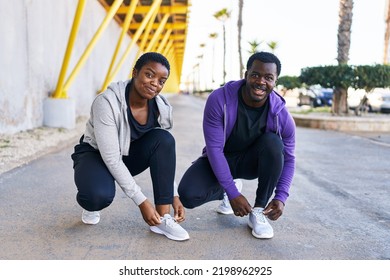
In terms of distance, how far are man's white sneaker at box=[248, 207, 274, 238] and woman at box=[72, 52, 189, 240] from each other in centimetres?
47

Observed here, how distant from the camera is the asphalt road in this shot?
8.18 feet

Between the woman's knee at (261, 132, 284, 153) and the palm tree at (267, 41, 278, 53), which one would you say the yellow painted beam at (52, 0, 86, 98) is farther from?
the palm tree at (267, 41, 278, 53)

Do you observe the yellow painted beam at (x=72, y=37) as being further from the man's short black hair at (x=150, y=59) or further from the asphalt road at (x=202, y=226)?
the man's short black hair at (x=150, y=59)

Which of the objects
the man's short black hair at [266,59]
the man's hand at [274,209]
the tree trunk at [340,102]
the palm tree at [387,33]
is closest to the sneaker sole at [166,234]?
the man's hand at [274,209]

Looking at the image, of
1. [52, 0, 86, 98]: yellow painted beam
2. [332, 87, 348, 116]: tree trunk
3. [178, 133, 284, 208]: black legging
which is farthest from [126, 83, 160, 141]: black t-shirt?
[332, 87, 348, 116]: tree trunk

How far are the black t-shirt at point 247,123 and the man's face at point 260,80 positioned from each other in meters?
0.13

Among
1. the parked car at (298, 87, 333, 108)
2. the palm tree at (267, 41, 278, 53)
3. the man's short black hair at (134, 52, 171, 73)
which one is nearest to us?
the man's short black hair at (134, 52, 171, 73)

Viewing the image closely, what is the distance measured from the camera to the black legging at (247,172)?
2.79 m

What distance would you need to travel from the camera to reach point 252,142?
9.77 ft

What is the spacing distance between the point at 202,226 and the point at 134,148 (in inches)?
28.9

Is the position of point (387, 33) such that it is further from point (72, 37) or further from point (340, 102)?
point (72, 37)

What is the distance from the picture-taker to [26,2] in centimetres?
734
